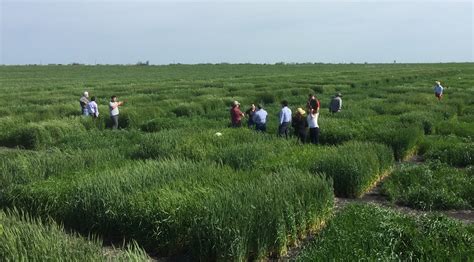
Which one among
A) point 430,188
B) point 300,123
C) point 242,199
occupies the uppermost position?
point 300,123

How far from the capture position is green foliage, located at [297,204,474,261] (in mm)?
5910

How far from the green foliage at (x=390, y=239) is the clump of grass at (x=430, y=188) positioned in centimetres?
251

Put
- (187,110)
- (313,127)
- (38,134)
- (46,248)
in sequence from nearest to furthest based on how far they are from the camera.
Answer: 1. (46,248)
2. (313,127)
3. (38,134)
4. (187,110)

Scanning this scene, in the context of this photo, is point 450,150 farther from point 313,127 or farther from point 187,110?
point 187,110

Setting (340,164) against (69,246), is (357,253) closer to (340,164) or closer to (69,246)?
(69,246)

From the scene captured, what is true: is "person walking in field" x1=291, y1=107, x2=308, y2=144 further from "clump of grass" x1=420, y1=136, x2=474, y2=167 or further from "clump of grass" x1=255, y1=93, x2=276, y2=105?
"clump of grass" x1=255, y1=93, x2=276, y2=105

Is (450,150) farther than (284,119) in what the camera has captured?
No

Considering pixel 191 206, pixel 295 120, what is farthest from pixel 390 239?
pixel 295 120

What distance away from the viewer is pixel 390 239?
262 inches

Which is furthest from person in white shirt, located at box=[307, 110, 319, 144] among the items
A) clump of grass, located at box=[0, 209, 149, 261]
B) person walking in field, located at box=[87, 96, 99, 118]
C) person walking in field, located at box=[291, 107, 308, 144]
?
person walking in field, located at box=[87, 96, 99, 118]

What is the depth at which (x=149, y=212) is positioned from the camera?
784 cm

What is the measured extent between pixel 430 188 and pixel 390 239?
182 inches

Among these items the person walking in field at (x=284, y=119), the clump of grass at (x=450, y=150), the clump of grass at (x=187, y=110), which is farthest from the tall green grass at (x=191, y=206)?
the clump of grass at (x=187, y=110)

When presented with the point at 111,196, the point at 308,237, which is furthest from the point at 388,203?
the point at 111,196
